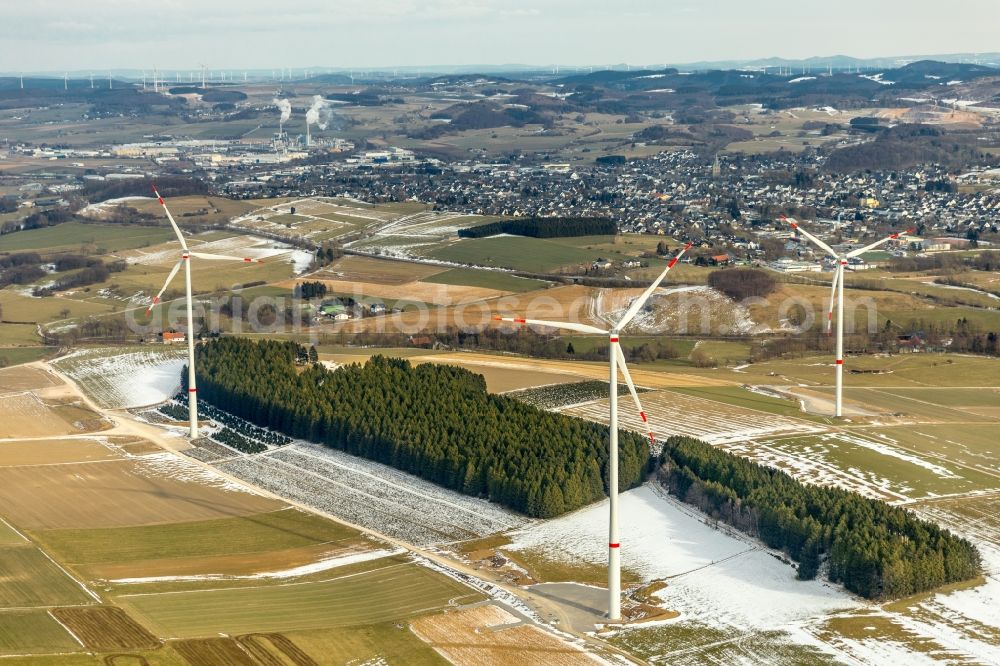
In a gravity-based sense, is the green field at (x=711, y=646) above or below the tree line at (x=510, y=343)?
below

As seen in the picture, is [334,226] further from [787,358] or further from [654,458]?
[654,458]

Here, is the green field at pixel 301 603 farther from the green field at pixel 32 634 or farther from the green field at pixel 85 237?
the green field at pixel 85 237

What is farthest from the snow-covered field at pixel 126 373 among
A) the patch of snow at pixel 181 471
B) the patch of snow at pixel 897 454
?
the patch of snow at pixel 897 454

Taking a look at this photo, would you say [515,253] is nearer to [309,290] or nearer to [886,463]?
[309,290]

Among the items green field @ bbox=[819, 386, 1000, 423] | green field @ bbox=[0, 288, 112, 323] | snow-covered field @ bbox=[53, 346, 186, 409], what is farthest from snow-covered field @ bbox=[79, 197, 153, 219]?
green field @ bbox=[819, 386, 1000, 423]

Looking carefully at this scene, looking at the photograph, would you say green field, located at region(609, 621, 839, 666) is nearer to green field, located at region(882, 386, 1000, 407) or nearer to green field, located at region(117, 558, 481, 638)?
green field, located at region(117, 558, 481, 638)

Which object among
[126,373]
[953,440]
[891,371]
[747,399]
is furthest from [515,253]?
[953,440]
